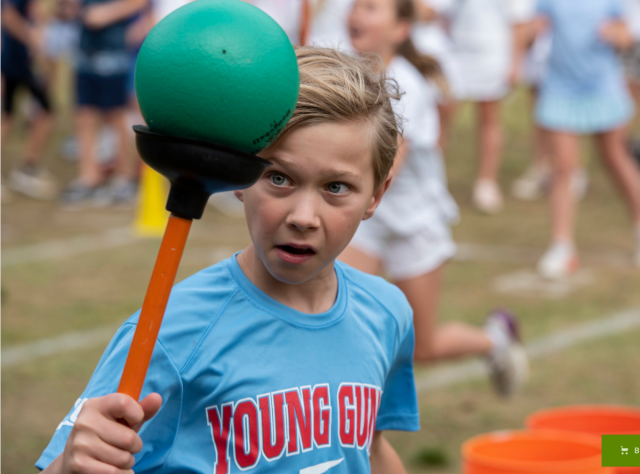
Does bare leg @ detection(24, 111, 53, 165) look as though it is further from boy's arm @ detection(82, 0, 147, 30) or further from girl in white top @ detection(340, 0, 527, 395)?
girl in white top @ detection(340, 0, 527, 395)

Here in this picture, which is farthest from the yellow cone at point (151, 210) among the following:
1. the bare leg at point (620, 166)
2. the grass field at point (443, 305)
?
the bare leg at point (620, 166)

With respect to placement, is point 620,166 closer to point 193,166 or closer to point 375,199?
point 375,199

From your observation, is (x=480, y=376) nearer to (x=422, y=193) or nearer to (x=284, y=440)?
(x=422, y=193)

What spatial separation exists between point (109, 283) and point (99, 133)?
511 centimetres

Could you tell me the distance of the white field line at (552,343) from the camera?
430 cm

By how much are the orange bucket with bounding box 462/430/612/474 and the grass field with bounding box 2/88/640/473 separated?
1.85 feet

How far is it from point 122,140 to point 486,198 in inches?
139

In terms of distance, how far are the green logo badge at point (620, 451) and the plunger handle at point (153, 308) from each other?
66.7 inches

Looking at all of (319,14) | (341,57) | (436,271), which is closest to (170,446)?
(341,57)

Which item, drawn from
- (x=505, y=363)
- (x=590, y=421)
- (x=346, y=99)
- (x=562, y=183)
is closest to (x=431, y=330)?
(x=505, y=363)

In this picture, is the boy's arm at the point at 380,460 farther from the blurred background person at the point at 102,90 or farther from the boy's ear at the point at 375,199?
the blurred background person at the point at 102,90

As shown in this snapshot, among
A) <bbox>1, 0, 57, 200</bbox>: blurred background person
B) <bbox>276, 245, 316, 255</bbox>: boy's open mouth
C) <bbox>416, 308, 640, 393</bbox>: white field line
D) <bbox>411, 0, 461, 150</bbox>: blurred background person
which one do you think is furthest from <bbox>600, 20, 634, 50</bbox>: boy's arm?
<bbox>1, 0, 57, 200</bbox>: blurred background person

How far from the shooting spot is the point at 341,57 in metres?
1.72

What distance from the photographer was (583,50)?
612cm
